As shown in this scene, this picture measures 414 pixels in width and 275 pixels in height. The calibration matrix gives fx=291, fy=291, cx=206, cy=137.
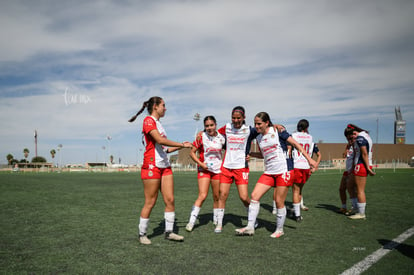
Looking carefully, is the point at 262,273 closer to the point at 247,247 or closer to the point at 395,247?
the point at 247,247

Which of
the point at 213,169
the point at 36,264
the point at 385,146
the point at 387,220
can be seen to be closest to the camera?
the point at 36,264

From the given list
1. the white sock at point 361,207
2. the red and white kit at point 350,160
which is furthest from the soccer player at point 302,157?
the white sock at point 361,207

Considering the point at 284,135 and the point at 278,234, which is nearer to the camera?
the point at 278,234

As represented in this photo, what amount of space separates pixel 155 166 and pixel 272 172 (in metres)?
2.28

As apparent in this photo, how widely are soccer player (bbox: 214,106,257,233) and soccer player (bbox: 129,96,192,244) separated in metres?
1.14

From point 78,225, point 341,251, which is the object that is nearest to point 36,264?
point 78,225

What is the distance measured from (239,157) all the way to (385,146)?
492 feet

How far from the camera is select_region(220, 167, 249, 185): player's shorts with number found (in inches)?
235

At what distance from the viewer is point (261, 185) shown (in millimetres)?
5707

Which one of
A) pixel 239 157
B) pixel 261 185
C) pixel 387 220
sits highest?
pixel 239 157

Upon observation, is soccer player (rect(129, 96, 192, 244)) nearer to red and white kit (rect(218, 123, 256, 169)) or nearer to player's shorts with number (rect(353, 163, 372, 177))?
red and white kit (rect(218, 123, 256, 169))

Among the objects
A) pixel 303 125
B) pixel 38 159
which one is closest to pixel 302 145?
pixel 303 125

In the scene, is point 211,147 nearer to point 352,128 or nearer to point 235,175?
point 235,175

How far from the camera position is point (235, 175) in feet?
19.7
